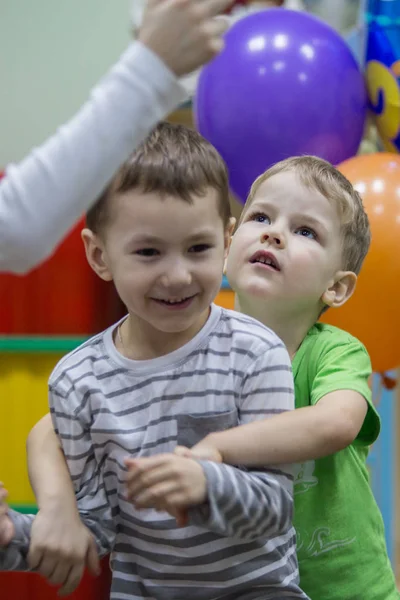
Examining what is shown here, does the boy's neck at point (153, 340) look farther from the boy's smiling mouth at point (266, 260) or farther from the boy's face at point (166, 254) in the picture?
the boy's smiling mouth at point (266, 260)

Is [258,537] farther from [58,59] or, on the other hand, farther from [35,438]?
[58,59]

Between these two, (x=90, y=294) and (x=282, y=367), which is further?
(x=90, y=294)

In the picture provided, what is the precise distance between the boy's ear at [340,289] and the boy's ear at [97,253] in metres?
0.35

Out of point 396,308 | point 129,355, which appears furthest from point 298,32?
point 129,355

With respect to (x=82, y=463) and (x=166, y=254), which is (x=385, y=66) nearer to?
(x=166, y=254)

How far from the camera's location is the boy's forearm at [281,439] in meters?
0.81

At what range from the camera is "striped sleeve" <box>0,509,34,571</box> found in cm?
83

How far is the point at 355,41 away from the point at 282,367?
1.47 meters

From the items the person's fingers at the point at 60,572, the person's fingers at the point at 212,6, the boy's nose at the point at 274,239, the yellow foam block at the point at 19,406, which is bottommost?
the yellow foam block at the point at 19,406

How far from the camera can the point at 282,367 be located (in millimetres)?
881

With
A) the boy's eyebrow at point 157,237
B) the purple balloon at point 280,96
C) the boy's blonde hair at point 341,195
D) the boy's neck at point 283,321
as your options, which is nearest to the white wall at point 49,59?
the purple balloon at point 280,96

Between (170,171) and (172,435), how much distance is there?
28 centimetres

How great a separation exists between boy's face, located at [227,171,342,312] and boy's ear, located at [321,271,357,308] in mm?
10

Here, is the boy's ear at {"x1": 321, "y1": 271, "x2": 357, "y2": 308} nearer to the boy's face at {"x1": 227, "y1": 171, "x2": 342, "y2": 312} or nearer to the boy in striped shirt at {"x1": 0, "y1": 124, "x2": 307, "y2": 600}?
the boy's face at {"x1": 227, "y1": 171, "x2": 342, "y2": 312}
